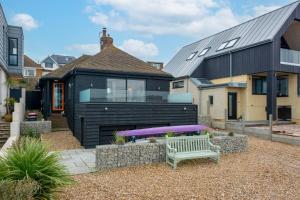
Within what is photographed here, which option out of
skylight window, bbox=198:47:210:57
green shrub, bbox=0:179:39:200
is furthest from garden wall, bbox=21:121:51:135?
skylight window, bbox=198:47:210:57

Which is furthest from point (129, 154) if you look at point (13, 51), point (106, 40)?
point (13, 51)

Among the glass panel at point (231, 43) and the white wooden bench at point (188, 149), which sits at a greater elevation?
the glass panel at point (231, 43)

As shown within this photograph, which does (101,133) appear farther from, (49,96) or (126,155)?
(49,96)

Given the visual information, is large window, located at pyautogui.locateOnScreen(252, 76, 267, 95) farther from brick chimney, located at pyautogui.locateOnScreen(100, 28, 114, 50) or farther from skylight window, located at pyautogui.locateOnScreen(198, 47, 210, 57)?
brick chimney, located at pyautogui.locateOnScreen(100, 28, 114, 50)

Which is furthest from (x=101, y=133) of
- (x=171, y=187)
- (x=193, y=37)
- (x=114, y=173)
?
Result: (x=193, y=37)

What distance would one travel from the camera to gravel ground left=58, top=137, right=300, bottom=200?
6.38 metres

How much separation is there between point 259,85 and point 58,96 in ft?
55.5

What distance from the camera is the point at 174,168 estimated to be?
8.69m

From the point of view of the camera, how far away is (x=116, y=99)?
13898 mm

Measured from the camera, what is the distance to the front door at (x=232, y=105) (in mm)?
21609

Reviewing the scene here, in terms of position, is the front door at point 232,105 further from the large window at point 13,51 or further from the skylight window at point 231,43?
the large window at point 13,51

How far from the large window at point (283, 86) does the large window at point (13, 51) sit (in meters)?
23.6

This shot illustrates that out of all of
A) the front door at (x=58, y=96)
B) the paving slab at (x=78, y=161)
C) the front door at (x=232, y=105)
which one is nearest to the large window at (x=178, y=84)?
the front door at (x=232, y=105)

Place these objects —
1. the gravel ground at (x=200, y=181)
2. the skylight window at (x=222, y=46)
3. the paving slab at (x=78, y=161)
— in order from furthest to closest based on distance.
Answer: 1. the skylight window at (x=222, y=46)
2. the paving slab at (x=78, y=161)
3. the gravel ground at (x=200, y=181)
